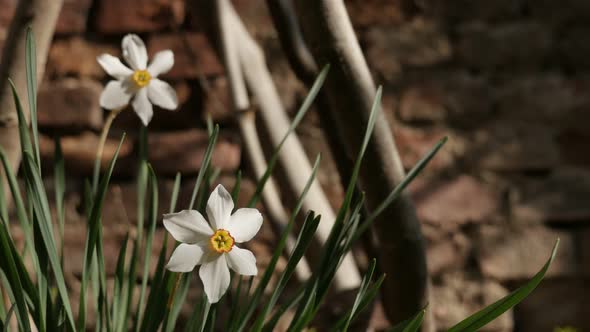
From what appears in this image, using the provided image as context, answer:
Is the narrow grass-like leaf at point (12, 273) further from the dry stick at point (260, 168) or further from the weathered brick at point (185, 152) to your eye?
the weathered brick at point (185, 152)

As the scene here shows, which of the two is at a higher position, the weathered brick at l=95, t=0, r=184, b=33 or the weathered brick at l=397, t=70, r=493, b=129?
the weathered brick at l=95, t=0, r=184, b=33

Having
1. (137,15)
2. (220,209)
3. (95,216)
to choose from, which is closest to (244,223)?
(220,209)

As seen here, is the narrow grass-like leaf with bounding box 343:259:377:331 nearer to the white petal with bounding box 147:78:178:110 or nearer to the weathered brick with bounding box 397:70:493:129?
the white petal with bounding box 147:78:178:110

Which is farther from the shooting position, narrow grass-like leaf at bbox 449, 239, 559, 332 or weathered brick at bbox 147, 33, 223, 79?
weathered brick at bbox 147, 33, 223, 79

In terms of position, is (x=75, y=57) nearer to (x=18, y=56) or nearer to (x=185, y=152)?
(x=185, y=152)

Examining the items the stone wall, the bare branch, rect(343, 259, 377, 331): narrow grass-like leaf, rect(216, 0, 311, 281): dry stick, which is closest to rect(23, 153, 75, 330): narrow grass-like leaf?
rect(343, 259, 377, 331): narrow grass-like leaf

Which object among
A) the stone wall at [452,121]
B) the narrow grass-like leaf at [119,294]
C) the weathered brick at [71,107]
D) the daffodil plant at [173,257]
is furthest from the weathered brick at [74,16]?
the narrow grass-like leaf at [119,294]
